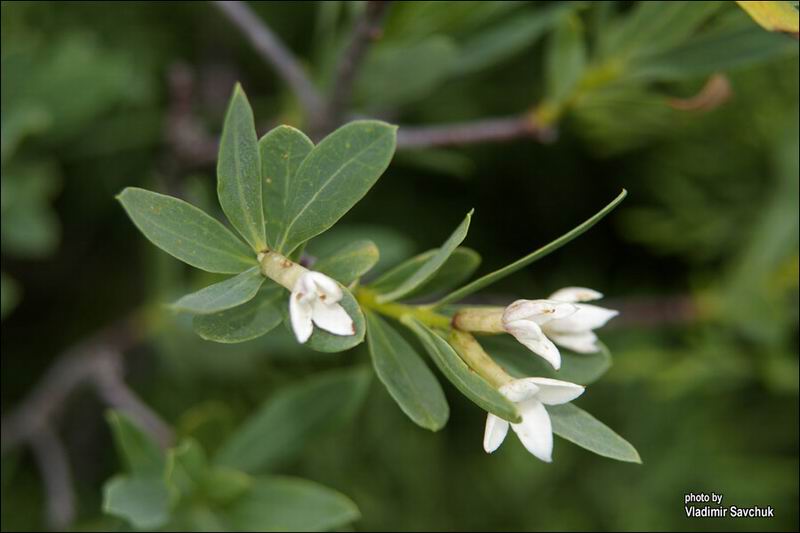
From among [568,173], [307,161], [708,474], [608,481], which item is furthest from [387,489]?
[307,161]

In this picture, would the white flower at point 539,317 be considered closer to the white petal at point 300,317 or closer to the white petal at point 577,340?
the white petal at point 577,340

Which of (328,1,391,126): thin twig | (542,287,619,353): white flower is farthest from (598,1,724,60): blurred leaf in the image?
(542,287,619,353): white flower

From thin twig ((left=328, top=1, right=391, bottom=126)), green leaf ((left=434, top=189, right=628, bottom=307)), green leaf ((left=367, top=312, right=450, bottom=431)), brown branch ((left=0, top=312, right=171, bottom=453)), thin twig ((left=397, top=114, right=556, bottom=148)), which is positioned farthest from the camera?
brown branch ((left=0, top=312, right=171, bottom=453))

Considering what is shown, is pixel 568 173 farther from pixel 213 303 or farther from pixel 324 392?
pixel 213 303

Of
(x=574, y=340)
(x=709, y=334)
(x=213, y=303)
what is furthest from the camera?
(x=709, y=334)

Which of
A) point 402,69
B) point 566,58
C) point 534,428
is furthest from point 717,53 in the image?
point 534,428

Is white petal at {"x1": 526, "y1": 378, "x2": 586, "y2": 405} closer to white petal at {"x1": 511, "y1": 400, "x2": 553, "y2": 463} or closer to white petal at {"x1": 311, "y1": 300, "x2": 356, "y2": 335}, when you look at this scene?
white petal at {"x1": 511, "y1": 400, "x2": 553, "y2": 463}

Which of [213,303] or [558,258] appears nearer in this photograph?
[213,303]
